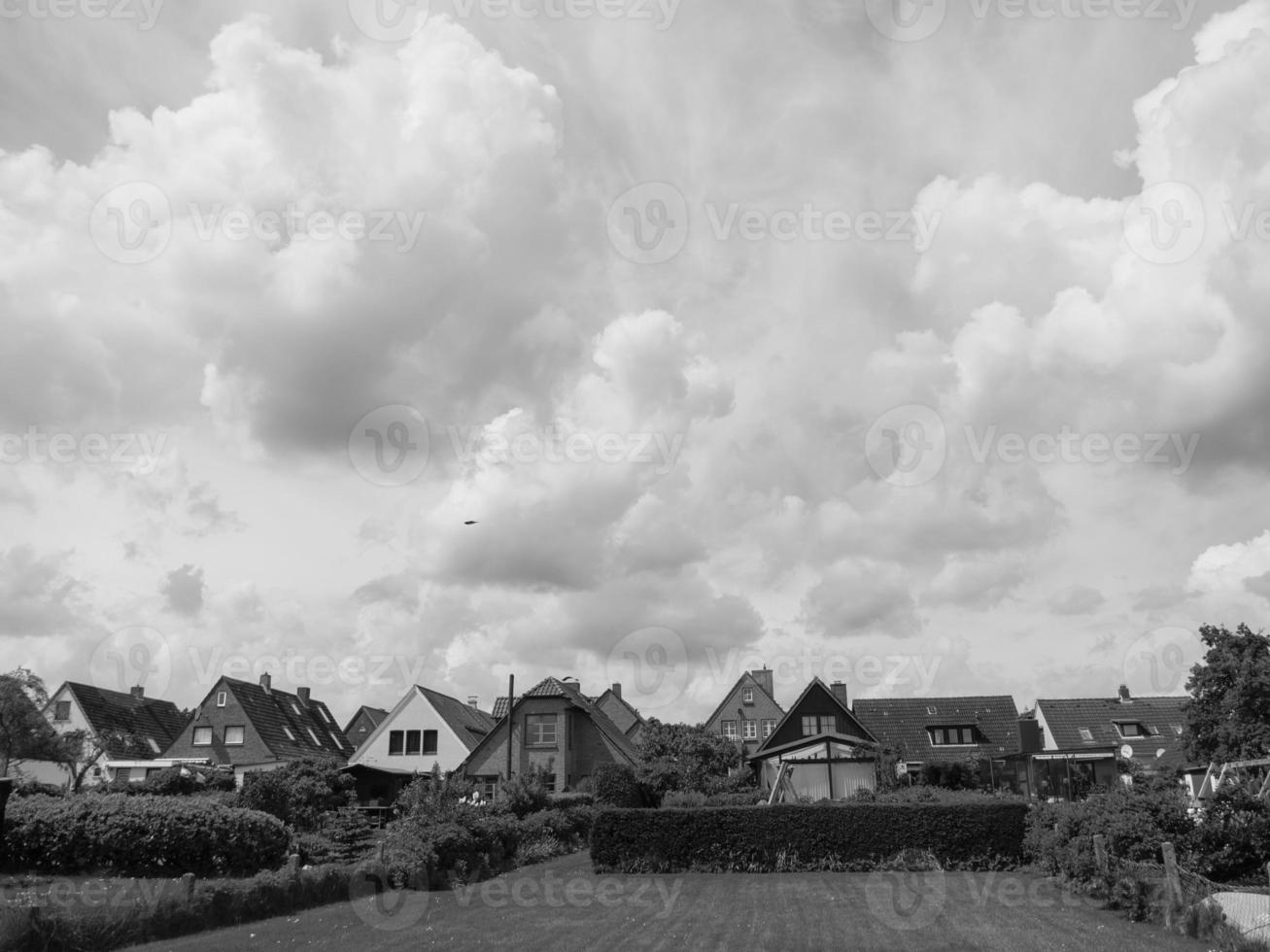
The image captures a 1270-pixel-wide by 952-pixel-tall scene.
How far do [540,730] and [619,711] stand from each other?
2818 cm

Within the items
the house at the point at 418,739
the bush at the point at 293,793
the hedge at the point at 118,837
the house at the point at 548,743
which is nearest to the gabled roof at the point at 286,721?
the house at the point at 418,739

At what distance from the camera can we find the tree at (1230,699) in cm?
4100

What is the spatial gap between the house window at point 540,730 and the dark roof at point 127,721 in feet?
72.3

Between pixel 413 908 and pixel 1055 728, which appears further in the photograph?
pixel 1055 728

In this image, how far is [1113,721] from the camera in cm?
6112

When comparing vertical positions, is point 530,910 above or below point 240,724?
below

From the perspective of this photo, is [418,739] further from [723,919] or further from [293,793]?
[723,919]

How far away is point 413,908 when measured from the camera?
62.8 ft

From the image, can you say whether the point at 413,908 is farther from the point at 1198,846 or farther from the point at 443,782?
the point at 1198,846

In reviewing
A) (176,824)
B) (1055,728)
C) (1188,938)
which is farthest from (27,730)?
(1055,728)

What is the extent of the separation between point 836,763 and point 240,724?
3367cm

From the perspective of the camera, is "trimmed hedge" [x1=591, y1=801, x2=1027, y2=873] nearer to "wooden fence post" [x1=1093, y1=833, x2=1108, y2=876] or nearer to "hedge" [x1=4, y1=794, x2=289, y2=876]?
"wooden fence post" [x1=1093, y1=833, x2=1108, y2=876]

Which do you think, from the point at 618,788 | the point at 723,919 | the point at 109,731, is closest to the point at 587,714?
the point at 618,788

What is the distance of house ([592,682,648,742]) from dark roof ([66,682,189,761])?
3204 cm
